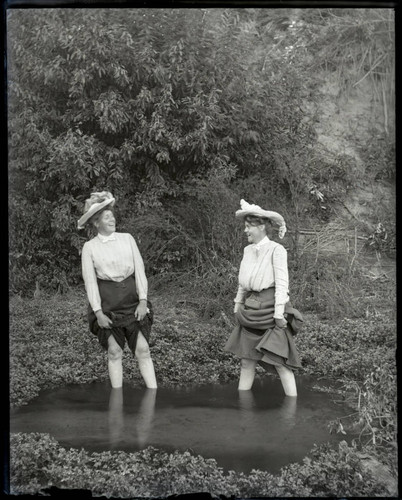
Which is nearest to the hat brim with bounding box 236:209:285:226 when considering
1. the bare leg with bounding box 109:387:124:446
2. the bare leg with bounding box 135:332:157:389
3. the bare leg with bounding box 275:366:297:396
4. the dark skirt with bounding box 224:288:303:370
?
the dark skirt with bounding box 224:288:303:370

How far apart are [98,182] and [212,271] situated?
1.53 m

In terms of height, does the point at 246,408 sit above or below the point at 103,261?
below

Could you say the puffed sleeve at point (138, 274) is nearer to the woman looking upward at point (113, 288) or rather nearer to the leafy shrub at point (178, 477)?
the woman looking upward at point (113, 288)

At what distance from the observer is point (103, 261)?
5.25 meters

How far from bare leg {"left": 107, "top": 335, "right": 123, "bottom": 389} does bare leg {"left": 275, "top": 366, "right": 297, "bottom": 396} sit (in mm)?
1285

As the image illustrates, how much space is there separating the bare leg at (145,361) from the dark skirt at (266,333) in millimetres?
737

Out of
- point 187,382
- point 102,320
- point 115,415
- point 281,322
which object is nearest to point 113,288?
point 102,320

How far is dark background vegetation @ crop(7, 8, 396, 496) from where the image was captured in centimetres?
620

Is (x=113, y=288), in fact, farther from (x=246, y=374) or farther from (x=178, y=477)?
(x=178, y=477)

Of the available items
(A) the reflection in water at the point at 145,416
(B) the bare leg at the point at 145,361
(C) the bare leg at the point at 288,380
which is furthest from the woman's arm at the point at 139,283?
(C) the bare leg at the point at 288,380

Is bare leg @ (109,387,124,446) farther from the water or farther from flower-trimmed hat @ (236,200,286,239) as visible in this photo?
flower-trimmed hat @ (236,200,286,239)

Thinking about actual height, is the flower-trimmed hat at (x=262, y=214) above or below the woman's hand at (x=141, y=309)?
above

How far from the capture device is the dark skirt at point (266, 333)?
204 inches

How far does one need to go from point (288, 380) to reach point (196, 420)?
89 centimetres
